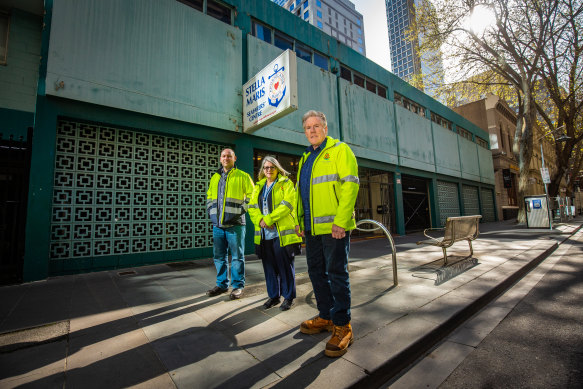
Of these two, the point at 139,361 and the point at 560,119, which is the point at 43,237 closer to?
the point at 139,361

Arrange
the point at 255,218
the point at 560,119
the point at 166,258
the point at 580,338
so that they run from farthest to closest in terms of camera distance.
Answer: the point at 560,119 → the point at 166,258 → the point at 255,218 → the point at 580,338

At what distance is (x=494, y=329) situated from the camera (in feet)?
8.79

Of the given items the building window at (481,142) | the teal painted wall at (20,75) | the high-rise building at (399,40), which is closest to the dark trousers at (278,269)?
the teal painted wall at (20,75)

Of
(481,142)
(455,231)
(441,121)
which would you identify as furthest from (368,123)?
(481,142)

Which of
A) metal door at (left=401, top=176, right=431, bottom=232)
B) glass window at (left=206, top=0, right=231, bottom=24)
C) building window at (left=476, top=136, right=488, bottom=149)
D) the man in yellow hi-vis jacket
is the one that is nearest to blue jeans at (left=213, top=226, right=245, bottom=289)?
the man in yellow hi-vis jacket

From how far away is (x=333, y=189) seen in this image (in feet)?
7.51

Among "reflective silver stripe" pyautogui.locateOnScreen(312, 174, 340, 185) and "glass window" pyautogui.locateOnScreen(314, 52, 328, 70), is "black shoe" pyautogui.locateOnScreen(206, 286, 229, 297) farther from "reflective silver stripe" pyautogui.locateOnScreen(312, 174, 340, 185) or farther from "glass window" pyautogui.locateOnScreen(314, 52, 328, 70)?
"glass window" pyautogui.locateOnScreen(314, 52, 328, 70)

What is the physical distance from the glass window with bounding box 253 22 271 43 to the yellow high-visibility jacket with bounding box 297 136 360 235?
Answer: 841 centimetres

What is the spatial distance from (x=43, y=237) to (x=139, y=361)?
467 cm

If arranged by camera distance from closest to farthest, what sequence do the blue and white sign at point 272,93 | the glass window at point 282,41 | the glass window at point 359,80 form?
1. the blue and white sign at point 272,93
2. the glass window at point 282,41
3. the glass window at point 359,80

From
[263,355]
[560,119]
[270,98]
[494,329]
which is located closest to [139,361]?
[263,355]

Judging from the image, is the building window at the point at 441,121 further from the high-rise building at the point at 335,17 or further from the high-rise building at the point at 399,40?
the high-rise building at the point at 399,40

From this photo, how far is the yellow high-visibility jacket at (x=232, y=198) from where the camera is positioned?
3652 millimetres

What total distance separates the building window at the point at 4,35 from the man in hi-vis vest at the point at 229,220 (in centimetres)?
621
